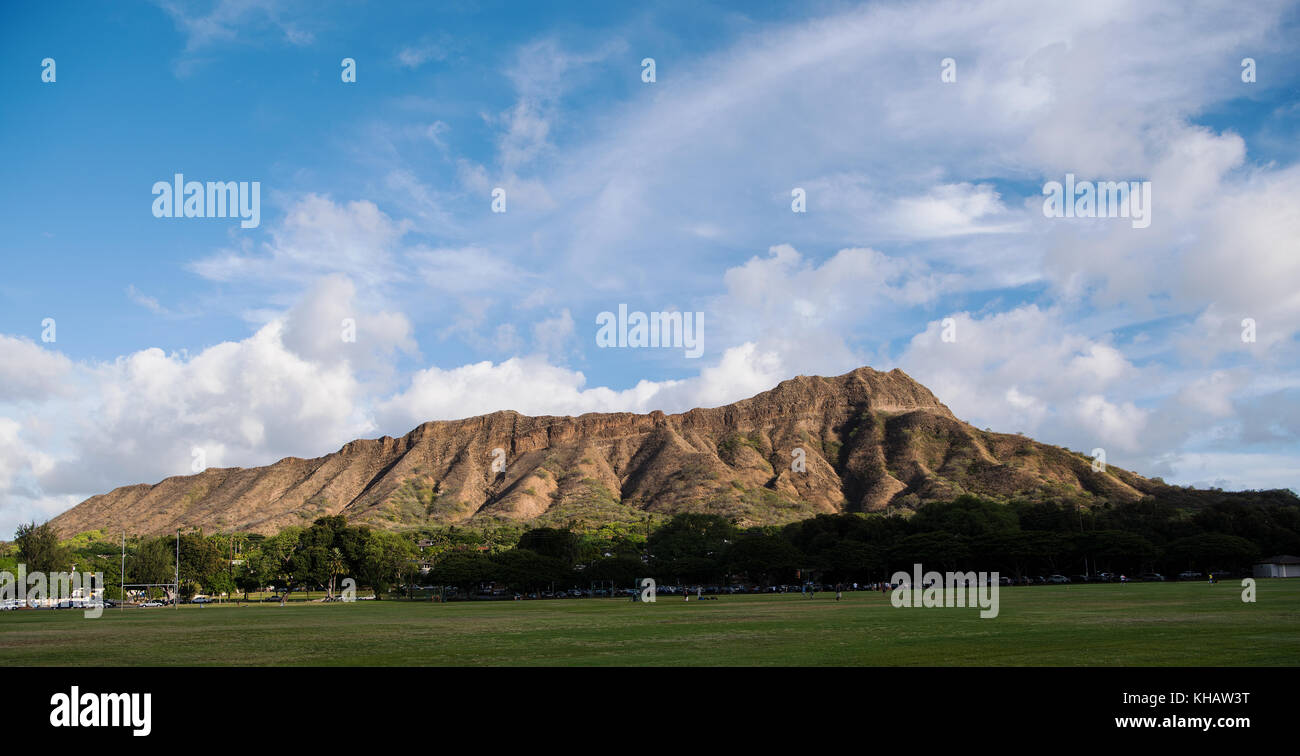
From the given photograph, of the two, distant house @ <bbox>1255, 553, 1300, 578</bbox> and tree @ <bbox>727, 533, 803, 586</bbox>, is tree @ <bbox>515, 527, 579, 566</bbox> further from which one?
distant house @ <bbox>1255, 553, 1300, 578</bbox>

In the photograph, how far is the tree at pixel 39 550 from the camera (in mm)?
109812

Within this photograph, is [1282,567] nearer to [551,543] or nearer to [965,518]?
[965,518]

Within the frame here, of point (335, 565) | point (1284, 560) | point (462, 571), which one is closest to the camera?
point (462, 571)

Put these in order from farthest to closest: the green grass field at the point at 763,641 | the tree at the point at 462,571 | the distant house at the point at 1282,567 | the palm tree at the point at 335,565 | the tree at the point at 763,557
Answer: the palm tree at the point at 335,565, the tree at the point at 763,557, the distant house at the point at 1282,567, the tree at the point at 462,571, the green grass field at the point at 763,641

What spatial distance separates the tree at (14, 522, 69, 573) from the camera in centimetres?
10981

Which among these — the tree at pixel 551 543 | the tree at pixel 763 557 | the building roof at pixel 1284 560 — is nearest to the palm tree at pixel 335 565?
the tree at pixel 551 543

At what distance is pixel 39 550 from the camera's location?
111 metres

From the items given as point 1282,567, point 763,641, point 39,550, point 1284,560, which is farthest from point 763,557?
point 39,550

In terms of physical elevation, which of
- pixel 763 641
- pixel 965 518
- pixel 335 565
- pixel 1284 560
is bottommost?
pixel 335 565

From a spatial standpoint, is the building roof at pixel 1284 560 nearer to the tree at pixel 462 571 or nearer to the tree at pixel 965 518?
the tree at pixel 965 518

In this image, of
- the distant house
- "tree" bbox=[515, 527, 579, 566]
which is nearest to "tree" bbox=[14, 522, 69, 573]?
"tree" bbox=[515, 527, 579, 566]
